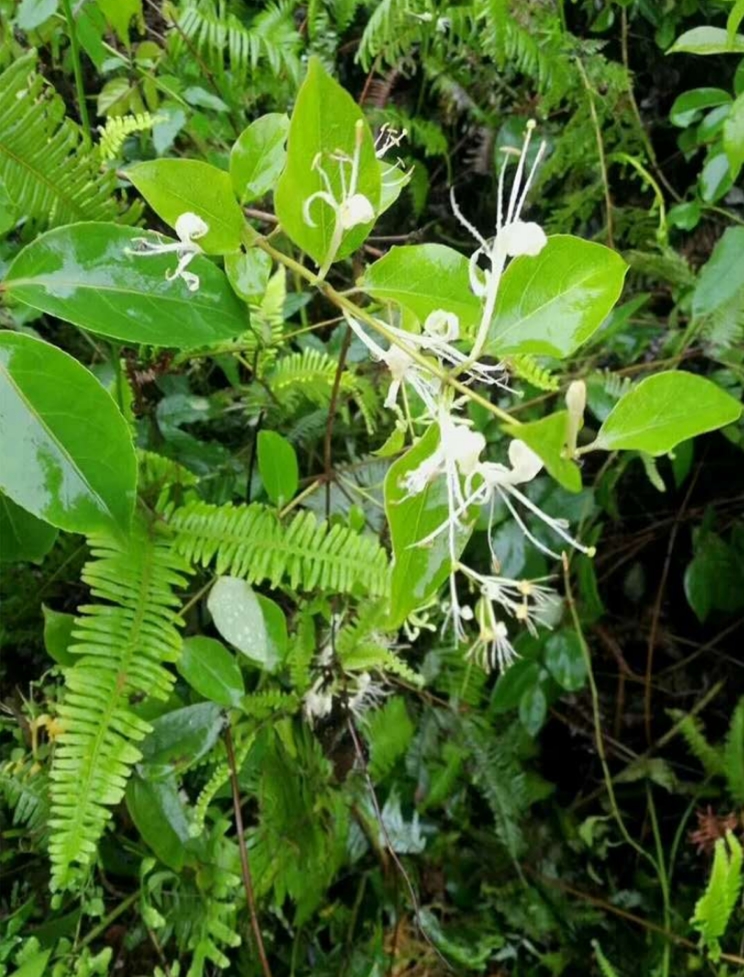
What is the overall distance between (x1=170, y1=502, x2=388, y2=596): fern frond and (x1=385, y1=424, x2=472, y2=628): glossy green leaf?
23cm

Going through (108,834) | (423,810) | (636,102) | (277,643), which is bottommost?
(423,810)

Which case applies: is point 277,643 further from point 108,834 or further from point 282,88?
point 282,88

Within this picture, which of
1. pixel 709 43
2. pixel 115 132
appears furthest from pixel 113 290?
pixel 709 43

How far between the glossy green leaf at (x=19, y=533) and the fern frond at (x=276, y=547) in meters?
0.11

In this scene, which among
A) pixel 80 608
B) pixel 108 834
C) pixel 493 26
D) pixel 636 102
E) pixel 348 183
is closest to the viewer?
pixel 348 183

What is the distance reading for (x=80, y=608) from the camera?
60 cm

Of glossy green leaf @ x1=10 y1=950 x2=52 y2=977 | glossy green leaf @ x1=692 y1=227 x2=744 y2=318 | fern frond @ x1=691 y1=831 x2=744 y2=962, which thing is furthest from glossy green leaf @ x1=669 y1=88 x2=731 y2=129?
glossy green leaf @ x1=10 y1=950 x2=52 y2=977

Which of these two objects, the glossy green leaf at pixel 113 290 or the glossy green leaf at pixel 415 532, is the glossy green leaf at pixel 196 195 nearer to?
the glossy green leaf at pixel 113 290

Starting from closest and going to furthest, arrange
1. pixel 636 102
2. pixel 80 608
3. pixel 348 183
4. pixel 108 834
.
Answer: pixel 348 183 → pixel 80 608 → pixel 108 834 → pixel 636 102

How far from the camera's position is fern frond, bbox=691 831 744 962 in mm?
903

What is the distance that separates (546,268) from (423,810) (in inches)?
29.2

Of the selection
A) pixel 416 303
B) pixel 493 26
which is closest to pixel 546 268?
pixel 416 303

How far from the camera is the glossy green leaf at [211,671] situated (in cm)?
63

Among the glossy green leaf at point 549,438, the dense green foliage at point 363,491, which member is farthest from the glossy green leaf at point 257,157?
the glossy green leaf at point 549,438
